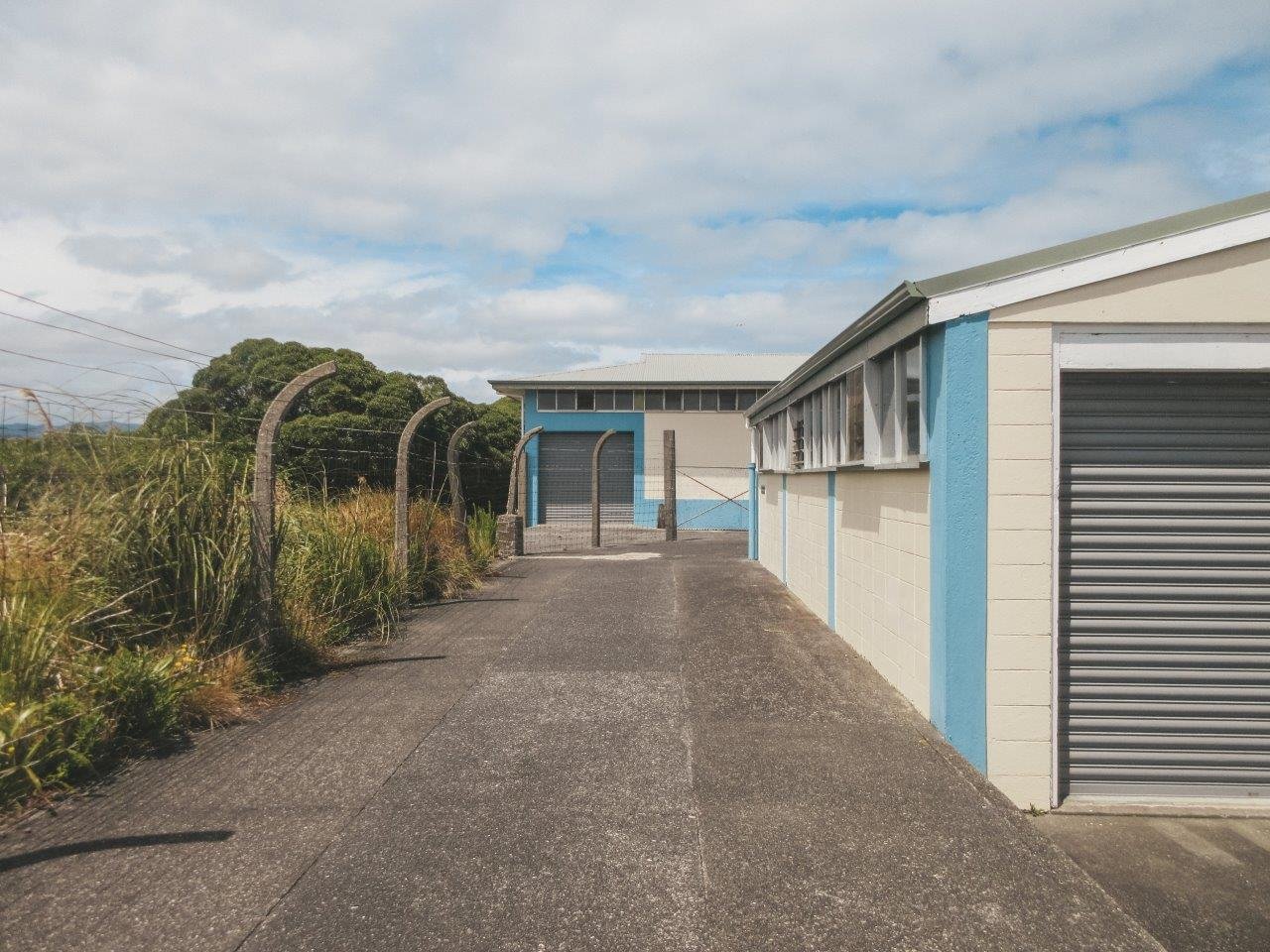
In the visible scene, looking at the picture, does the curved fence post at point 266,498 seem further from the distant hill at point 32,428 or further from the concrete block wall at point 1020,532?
the concrete block wall at point 1020,532

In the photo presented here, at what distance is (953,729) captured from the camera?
16.3 ft

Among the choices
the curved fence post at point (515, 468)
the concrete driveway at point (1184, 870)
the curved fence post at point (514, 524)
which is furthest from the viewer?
the curved fence post at point (515, 468)

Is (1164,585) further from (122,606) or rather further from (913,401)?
(122,606)

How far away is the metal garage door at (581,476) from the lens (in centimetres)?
2748

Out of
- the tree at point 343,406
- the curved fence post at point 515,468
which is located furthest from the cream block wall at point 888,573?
the tree at point 343,406

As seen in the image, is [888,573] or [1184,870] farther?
[888,573]

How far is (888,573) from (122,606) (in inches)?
213

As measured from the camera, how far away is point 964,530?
4.88 metres

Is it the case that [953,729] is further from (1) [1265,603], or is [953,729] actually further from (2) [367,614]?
(2) [367,614]

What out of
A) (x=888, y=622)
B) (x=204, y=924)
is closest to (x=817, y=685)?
(x=888, y=622)

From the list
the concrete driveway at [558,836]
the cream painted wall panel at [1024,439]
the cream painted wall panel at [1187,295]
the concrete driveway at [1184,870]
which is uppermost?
the cream painted wall panel at [1187,295]

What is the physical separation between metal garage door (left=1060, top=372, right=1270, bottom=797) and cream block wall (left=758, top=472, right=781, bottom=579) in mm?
7942

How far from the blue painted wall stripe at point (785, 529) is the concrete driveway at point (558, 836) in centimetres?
550

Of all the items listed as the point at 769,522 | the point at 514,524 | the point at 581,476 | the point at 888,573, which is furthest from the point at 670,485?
the point at 888,573
